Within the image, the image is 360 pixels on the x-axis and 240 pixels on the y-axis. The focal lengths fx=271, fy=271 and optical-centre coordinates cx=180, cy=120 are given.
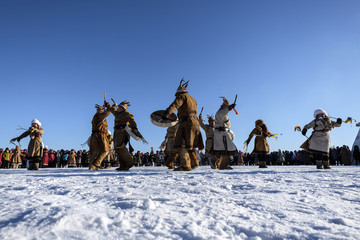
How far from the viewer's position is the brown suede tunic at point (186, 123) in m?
5.60

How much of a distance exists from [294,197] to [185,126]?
3575 millimetres

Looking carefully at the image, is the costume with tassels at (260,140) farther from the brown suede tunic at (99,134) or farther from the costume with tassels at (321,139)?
the brown suede tunic at (99,134)

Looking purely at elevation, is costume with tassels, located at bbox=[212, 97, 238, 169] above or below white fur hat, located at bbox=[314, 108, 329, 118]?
below

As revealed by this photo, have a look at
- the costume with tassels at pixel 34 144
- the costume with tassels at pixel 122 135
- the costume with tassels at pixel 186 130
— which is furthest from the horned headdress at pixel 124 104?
the costume with tassels at pixel 34 144

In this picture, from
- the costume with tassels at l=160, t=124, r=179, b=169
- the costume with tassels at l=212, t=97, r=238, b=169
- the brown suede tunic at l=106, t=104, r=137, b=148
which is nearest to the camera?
the brown suede tunic at l=106, t=104, r=137, b=148

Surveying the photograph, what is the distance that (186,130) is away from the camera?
5.66m

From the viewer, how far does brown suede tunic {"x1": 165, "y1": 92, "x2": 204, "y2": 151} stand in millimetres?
5602

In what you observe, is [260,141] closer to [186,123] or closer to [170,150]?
[170,150]

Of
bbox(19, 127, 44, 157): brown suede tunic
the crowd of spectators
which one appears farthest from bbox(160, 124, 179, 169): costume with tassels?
the crowd of spectators

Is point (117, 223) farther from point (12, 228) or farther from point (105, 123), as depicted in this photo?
point (105, 123)

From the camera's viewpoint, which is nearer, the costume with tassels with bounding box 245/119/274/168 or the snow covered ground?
the snow covered ground

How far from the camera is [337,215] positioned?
1.73 metres

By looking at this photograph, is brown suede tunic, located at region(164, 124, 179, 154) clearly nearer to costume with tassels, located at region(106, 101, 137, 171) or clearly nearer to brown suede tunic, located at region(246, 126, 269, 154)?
costume with tassels, located at region(106, 101, 137, 171)

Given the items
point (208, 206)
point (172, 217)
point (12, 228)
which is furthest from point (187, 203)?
point (12, 228)
